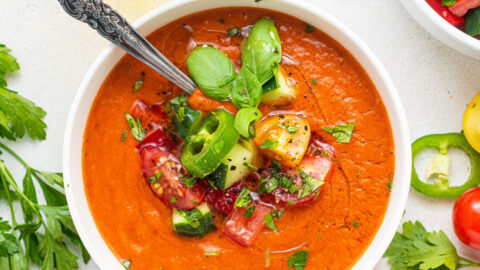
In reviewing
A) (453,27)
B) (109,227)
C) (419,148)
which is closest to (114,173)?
(109,227)

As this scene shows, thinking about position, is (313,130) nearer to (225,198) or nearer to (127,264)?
(225,198)

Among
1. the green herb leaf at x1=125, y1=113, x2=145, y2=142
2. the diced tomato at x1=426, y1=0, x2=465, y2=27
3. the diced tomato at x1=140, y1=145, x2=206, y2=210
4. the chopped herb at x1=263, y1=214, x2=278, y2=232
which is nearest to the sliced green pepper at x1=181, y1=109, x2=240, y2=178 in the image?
the diced tomato at x1=140, y1=145, x2=206, y2=210

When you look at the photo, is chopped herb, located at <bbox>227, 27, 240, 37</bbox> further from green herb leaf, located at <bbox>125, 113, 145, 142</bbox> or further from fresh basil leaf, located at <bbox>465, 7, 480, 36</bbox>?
fresh basil leaf, located at <bbox>465, 7, 480, 36</bbox>

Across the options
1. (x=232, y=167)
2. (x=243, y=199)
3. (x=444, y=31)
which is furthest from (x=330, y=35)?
(x=243, y=199)

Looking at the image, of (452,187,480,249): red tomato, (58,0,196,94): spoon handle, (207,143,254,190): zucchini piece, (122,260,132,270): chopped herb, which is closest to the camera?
(58,0,196,94): spoon handle

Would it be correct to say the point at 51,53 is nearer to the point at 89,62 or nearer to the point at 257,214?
the point at 89,62

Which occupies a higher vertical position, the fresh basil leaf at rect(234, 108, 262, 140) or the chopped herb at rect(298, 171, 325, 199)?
the fresh basil leaf at rect(234, 108, 262, 140)
